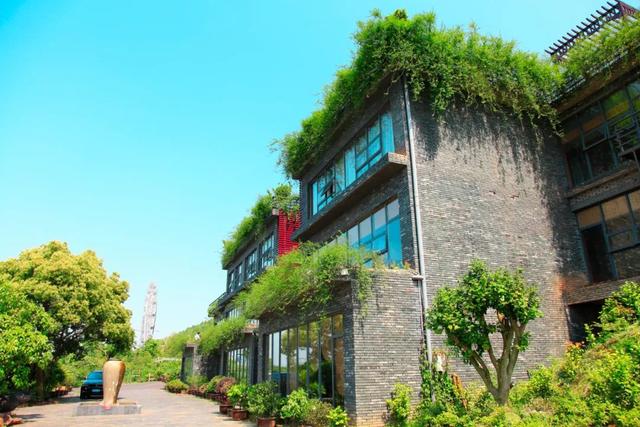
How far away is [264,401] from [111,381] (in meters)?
8.01

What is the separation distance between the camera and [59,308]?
21344mm

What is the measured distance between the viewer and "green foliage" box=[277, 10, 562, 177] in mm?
13516

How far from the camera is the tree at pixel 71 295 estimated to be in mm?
Answer: 21359

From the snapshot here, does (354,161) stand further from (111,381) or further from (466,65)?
(111,381)

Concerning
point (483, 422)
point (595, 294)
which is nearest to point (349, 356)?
point (483, 422)

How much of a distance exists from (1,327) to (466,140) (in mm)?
14678

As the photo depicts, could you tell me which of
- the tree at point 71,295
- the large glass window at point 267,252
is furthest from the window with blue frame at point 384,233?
the tree at point 71,295

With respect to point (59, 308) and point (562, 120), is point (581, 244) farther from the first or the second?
point (59, 308)

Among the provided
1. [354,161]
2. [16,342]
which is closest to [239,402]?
[16,342]

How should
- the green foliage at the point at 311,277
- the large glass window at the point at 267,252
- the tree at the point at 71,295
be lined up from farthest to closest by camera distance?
the large glass window at the point at 267,252 → the tree at the point at 71,295 → the green foliage at the point at 311,277

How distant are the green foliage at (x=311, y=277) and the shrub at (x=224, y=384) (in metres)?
8.04

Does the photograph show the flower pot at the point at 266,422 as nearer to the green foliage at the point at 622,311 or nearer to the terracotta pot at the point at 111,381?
the green foliage at the point at 622,311

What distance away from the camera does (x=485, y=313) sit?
28.6ft

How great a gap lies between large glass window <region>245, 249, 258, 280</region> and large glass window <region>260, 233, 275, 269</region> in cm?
105
